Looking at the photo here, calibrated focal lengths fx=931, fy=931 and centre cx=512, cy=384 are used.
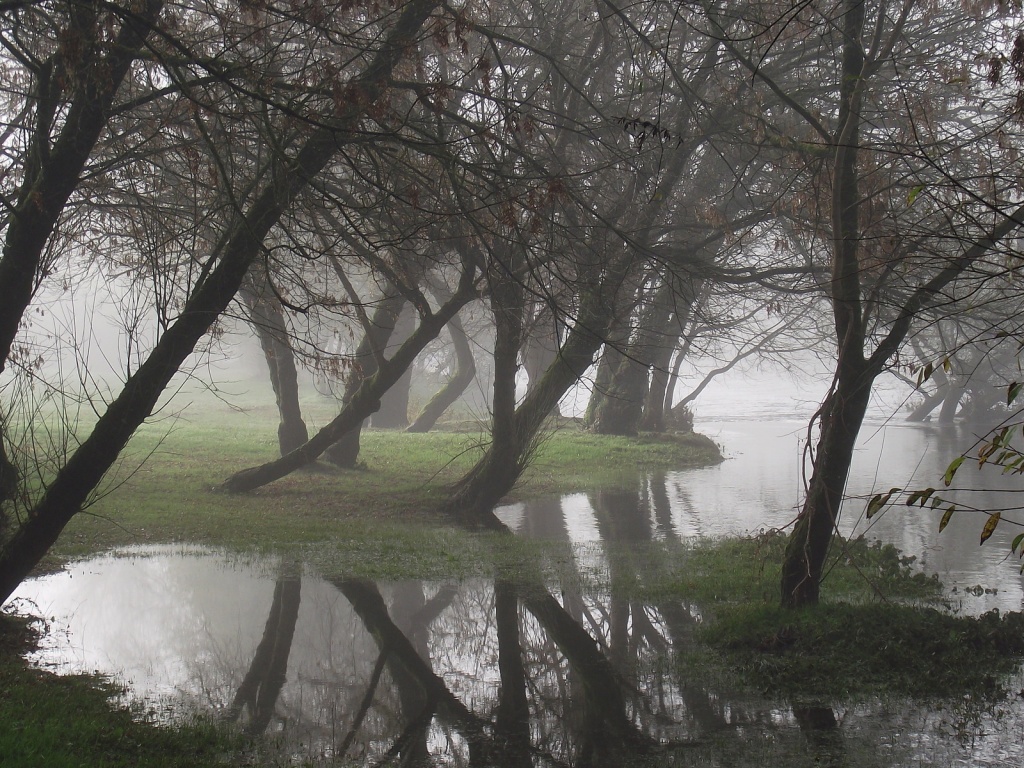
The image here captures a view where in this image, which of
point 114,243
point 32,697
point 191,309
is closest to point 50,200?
point 191,309

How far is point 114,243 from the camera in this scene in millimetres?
10586

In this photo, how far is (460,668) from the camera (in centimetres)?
764

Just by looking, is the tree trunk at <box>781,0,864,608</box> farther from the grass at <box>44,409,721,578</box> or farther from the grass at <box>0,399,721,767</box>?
the grass at <box>44,409,721,578</box>

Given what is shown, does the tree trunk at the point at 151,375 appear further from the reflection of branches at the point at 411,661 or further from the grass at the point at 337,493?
the reflection of branches at the point at 411,661

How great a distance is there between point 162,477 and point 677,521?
10.3 m

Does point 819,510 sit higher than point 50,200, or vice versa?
point 50,200

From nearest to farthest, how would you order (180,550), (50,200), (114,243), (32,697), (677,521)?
(32,697) → (50,200) → (114,243) → (180,550) → (677,521)

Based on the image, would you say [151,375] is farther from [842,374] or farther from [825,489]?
[842,374]

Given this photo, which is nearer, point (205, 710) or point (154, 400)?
point (205, 710)

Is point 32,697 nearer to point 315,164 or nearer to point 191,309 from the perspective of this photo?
point 191,309

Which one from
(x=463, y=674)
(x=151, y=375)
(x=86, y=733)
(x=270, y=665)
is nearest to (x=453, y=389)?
(x=151, y=375)

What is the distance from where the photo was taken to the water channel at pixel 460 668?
5906 mm

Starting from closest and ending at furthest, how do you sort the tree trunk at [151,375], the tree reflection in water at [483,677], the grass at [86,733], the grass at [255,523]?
the grass at [86,733]
the grass at [255,523]
the tree reflection in water at [483,677]
the tree trunk at [151,375]

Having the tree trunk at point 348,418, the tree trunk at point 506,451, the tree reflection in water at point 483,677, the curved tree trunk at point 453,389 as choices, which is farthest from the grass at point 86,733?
the curved tree trunk at point 453,389
